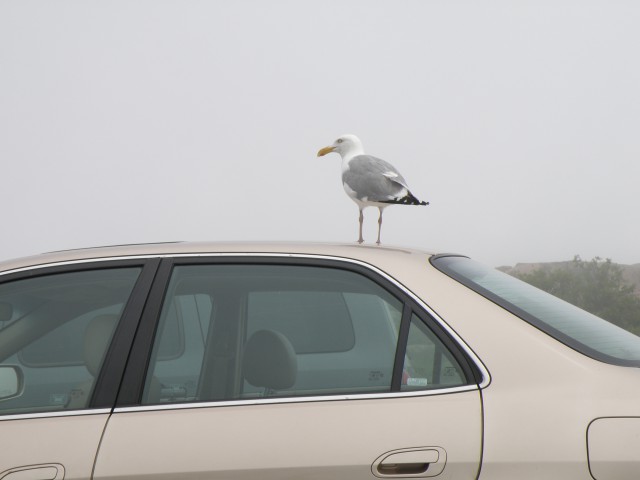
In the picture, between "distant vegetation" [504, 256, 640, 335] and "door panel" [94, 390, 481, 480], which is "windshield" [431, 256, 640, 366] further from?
Result: "distant vegetation" [504, 256, 640, 335]

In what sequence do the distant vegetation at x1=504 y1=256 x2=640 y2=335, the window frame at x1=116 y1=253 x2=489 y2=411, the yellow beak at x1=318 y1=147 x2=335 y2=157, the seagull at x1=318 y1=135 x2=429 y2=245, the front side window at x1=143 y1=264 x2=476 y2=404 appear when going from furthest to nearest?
the distant vegetation at x1=504 y1=256 x2=640 y2=335 < the yellow beak at x1=318 y1=147 x2=335 y2=157 < the seagull at x1=318 y1=135 x2=429 y2=245 < the front side window at x1=143 y1=264 x2=476 y2=404 < the window frame at x1=116 y1=253 x2=489 y2=411

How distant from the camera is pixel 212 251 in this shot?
3393mm

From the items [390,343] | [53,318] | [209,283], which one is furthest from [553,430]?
[53,318]

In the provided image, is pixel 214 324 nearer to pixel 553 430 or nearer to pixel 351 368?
pixel 351 368

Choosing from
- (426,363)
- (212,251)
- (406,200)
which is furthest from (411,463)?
(406,200)

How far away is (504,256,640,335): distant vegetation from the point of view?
78.3 feet

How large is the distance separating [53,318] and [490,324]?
1581mm

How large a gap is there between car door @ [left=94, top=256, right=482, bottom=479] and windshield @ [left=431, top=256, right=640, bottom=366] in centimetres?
25

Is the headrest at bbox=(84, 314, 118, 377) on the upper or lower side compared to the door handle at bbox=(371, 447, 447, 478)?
upper

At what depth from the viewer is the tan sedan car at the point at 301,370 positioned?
9.33ft

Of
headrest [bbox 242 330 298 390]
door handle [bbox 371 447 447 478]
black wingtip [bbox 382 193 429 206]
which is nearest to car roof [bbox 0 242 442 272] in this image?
headrest [bbox 242 330 298 390]

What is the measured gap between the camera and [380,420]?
2912 mm

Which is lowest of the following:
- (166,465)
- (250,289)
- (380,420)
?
(166,465)

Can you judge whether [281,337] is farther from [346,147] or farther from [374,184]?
[346,147]
